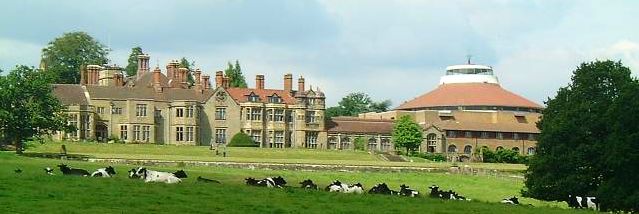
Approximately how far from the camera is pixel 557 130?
47.5 m

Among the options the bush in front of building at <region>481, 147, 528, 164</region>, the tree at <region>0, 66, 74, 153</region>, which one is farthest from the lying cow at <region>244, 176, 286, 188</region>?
the bush in front of building at <region>481, 147, 528, 164</region>

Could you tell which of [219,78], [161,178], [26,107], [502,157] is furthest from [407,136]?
[161,178]

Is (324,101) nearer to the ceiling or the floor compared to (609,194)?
nearer to the ceiling

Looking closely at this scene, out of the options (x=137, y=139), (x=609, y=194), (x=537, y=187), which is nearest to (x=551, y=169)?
(x=537, y=187)

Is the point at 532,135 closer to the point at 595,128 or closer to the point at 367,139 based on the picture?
the point at 367,139

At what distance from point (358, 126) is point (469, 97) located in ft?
96.9

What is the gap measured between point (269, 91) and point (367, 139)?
11727 mm

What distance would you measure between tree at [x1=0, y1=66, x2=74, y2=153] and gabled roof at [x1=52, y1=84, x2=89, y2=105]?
24.6 metres

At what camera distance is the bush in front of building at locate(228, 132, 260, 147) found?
342ft

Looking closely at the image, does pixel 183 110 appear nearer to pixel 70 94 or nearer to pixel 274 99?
pixel 274 99

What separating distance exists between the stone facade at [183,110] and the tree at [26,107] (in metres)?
22.1

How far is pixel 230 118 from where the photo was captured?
359ft

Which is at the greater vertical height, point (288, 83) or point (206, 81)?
point (206, 81)

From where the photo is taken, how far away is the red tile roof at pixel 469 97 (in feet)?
456
